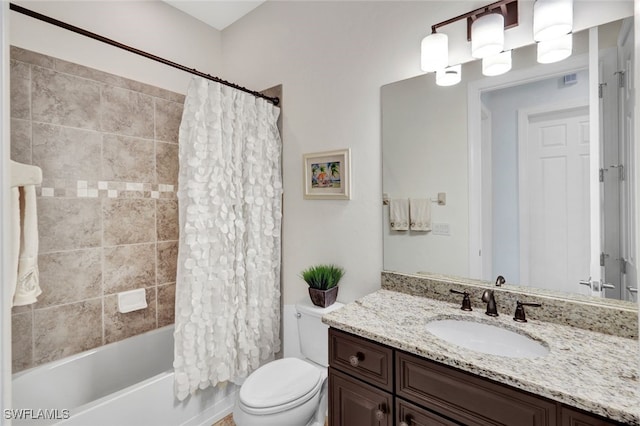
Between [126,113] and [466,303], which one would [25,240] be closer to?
[126,113]

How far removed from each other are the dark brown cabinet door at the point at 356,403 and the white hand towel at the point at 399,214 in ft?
2.70

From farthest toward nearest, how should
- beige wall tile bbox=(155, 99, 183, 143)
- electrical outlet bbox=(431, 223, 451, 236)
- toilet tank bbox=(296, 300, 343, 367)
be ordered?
1. beige wall tile bbox=(155, 99, 183, 143)
2. toilet tank bbox=(296, 300, 343, 367)
3. electrical outlet bbox=(431, 223, 451, 236)

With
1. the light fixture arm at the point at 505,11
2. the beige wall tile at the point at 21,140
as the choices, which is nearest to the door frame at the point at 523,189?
the light fixture arm at the point at 505,11

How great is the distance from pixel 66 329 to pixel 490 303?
2310 mm

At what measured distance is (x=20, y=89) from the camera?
164 cm

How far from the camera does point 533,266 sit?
1364 millimetres

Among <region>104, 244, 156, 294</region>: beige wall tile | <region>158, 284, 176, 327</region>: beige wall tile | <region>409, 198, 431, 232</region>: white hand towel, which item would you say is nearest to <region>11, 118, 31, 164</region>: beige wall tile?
<region>104, 244, 156, 294</region>: beige wall tile

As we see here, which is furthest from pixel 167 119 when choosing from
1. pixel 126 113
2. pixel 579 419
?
pixel 579 419

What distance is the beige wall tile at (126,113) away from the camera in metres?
1.97

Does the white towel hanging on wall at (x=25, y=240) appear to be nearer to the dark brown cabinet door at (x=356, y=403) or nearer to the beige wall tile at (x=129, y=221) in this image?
the beige wall tile at (x=129, y=221)

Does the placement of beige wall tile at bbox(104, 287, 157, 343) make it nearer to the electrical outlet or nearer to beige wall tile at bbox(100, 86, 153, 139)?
beige wall tile at bbox(100, 86, 153, 139)

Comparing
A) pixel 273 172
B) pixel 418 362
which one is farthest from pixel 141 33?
pixel 418 362

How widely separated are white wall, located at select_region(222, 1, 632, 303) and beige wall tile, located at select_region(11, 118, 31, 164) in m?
1.44

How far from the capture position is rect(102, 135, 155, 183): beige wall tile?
1.99m
